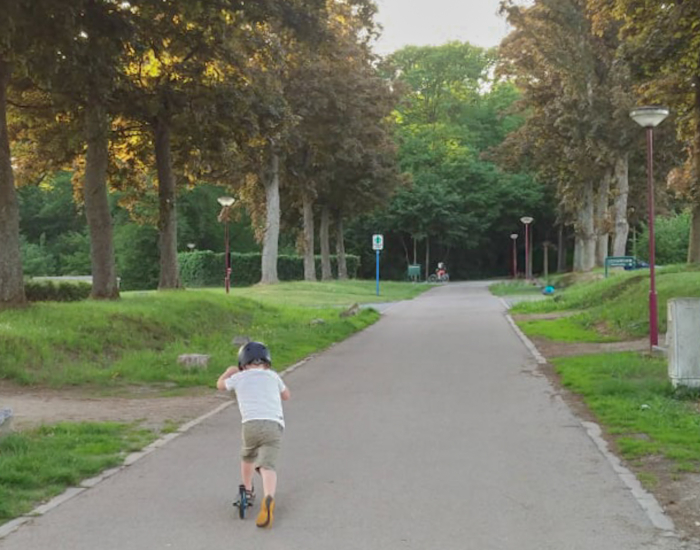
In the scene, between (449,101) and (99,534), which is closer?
(99,534)

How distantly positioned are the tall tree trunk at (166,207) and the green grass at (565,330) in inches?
420

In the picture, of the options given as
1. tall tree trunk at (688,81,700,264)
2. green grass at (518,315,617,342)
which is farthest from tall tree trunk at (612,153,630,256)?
green grass at (518,315,617,342)

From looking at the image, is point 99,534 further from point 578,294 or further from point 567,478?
point 578,294

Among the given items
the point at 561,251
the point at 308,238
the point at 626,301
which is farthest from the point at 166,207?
the point at 561,251

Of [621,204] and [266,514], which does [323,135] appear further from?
[266,514]

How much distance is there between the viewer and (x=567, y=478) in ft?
21.7

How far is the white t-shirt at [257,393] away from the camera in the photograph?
5.67m

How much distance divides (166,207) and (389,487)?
19.1 metres

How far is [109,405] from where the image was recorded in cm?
1047

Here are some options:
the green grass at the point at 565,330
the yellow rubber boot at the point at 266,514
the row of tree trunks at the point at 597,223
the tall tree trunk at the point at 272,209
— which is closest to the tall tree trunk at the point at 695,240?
the green grass at the point at 565,330

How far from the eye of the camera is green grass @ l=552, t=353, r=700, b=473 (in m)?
7.39

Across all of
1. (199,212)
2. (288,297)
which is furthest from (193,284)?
(288,297)

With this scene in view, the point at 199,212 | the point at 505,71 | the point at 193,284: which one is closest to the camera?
A: the point at 505,71

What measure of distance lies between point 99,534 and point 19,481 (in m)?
1.43
